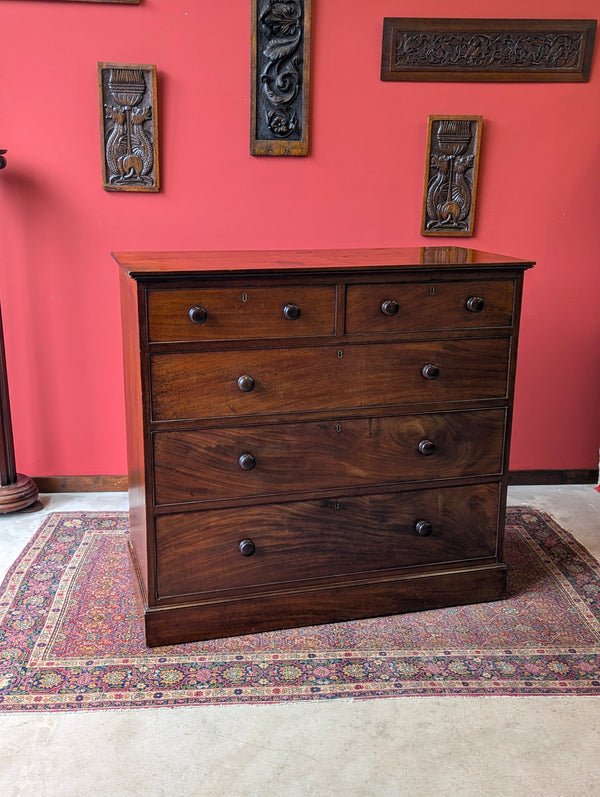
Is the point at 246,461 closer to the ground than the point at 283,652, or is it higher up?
higher up

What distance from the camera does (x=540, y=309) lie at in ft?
11.5

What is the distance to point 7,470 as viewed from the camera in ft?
10.6

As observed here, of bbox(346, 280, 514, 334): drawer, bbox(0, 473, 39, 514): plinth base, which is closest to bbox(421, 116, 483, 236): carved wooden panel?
bbox(346, 280, 514, 334): drawer

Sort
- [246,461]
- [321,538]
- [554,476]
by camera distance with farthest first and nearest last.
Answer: [554,476] → [321,538] → [246,461]

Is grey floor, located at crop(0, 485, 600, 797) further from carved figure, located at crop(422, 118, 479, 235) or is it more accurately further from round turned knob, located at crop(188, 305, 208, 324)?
carved figure, located at crop(422, 118, 479, 235)

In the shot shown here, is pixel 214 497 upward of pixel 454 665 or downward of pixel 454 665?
upward

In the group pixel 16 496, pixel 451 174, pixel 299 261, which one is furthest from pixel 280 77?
pixel 16 496

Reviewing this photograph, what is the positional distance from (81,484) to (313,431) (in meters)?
1.47

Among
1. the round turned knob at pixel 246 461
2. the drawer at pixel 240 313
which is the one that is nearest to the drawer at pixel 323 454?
the round turned knob at pixel 246 461

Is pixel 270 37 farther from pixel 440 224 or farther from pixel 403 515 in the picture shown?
pixel 403 515

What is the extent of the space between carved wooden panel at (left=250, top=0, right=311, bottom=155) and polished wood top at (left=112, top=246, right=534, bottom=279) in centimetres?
72

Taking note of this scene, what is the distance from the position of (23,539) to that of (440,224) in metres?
2.07

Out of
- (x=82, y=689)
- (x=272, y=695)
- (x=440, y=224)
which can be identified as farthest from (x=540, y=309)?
(x=82, y=689)

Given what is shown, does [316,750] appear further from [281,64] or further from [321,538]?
[281,64]
